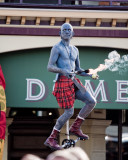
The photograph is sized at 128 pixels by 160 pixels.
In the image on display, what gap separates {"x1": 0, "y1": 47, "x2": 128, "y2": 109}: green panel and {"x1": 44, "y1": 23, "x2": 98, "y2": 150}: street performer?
683 cm

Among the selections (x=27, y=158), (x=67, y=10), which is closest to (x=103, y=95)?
(x=67, y=10)

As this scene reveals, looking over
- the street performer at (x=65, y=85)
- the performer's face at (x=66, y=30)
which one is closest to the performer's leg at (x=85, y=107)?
the street performer at (x=65, y=85)

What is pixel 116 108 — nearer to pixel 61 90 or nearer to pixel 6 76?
pixel 6 76

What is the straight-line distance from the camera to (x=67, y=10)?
13.0 m

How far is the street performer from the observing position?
6.20m

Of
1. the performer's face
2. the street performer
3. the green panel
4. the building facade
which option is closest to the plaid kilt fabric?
the street performer

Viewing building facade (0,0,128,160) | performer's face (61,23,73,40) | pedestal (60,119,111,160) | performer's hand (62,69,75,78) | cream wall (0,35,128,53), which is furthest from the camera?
pedestal (60,119,111,160)

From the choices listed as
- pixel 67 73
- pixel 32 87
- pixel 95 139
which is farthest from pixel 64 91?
pixel 95 139

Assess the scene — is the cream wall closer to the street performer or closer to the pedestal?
the pedestal

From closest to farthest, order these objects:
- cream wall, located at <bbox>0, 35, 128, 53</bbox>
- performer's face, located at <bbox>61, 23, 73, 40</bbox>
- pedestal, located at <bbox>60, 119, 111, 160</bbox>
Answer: performer's face, located at <bbox>61, 23, 73, 40</bbox>, cream wall, located at <bbox>0, 35, 128, 53</bbox>, pedestal, located at <bbox>60, 119, 111, 160</bbox>

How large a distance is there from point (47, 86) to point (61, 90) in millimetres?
7045

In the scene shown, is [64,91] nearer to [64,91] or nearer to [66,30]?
[64,91]

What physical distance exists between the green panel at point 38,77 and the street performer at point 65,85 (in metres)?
A: 6.83

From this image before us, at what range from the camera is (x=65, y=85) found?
20.4 ft
